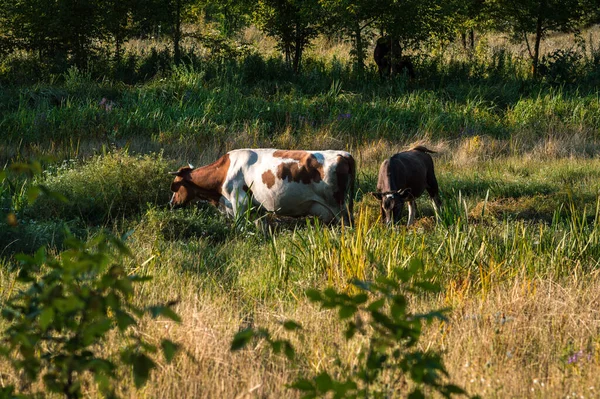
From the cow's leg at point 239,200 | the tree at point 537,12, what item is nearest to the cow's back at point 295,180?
the cow's leg at point 239,200

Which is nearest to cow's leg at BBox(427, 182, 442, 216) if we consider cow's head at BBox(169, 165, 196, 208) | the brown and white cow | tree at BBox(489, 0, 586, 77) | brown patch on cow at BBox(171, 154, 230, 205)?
the brown and white cow

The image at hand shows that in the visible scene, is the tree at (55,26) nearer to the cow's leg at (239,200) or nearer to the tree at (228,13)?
the tree at (228,13)

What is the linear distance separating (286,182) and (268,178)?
244 millimetres

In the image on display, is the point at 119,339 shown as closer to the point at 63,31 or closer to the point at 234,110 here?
the point at 234,110

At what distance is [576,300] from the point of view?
620 cm

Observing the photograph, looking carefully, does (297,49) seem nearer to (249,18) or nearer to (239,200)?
(249,18)

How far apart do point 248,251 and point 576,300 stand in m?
3.47

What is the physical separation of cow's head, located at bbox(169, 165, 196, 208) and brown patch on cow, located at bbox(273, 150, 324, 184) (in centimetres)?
135

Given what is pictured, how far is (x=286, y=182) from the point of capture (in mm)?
10070

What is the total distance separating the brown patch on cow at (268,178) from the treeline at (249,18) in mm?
10187

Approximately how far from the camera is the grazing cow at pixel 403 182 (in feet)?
33.0

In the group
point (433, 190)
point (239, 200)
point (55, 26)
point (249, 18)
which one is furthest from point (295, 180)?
point (249, 18)

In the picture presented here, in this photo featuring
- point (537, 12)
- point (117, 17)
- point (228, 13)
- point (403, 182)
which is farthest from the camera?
point (228, 13)

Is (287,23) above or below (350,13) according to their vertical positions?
below
